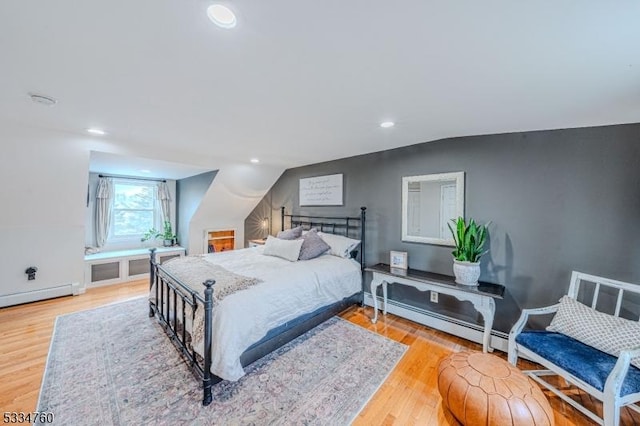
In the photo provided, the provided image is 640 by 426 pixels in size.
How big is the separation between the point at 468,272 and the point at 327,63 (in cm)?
225

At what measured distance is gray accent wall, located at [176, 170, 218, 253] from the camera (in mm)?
4641

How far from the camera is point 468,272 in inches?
94.4

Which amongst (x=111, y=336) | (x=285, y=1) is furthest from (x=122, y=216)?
(x=285, y=1)

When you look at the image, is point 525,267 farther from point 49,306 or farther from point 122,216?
point 122,216

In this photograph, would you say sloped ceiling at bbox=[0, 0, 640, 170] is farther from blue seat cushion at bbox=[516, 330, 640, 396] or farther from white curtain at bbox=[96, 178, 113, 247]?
white curtain at bbox=[96, 178, 113, 247]

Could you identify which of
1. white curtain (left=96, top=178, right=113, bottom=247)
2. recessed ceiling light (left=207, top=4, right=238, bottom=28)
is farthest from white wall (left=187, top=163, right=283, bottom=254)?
recessed ceiling light (left=207, top=4, right=238, bottom=28)

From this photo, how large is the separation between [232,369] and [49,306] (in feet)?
11.3

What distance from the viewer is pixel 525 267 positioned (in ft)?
7.74

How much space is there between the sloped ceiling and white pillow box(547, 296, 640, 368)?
1465 mm

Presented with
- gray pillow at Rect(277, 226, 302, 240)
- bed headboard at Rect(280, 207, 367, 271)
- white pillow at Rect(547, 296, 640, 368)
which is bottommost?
white pillow at Rect(547, 296, 640, 368)

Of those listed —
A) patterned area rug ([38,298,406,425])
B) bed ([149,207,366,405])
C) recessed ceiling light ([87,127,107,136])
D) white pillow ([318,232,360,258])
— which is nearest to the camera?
Answer: patterned area rug ([38,298,406,425])

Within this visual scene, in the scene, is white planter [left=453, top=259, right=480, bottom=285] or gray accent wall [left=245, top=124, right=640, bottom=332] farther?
white planter [left=453, top=259, right=480, bottom=285]

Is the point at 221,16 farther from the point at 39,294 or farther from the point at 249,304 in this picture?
the point at 39,294

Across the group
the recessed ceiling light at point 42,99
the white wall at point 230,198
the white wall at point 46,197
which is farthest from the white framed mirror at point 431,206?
the recessed ceiling light at point 42,99
